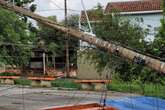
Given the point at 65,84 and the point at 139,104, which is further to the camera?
the point at 65,84

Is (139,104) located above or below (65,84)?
above

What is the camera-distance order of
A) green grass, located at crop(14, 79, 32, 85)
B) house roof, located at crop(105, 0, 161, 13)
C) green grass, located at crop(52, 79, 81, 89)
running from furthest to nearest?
house roof, located at crop(105, 0, 161, 13) < green grass, located at crop(14, 79, 32, 85) < green grass, located at crop(52, 79, 81, 89)

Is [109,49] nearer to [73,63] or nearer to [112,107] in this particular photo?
[112,107]

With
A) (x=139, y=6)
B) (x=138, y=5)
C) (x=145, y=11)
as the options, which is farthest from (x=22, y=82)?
(x=138, y=5)

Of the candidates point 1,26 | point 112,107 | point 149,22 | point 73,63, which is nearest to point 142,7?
point 149,22

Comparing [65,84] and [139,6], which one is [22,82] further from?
[139,6]

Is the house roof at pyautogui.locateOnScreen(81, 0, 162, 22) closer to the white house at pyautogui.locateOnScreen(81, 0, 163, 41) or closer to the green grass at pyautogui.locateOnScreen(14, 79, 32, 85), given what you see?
the white house at pyautogui.locateOnScreen(81, 0, 163, 41)

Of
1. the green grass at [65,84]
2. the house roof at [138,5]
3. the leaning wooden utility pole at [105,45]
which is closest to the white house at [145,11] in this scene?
the house roof at [138,5]

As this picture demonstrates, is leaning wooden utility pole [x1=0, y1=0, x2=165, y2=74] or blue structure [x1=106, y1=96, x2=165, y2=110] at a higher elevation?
leaning wooden utility pole [x1=0, y1=0, x2=165, y2=74]

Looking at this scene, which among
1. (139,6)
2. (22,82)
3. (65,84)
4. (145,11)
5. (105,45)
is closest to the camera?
(105,45)

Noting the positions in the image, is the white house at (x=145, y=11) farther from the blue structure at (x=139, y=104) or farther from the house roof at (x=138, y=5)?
the blue structure at (x=139, y=104)

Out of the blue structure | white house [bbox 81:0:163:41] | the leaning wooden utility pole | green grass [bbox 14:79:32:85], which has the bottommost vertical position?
green grass [bbox 14:79:32:85]

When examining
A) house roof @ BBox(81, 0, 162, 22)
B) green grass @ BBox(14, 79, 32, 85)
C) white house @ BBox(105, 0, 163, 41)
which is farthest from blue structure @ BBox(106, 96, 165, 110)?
house roof @ BBox(81, 0, 162, 22)

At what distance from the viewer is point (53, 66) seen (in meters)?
51.8
